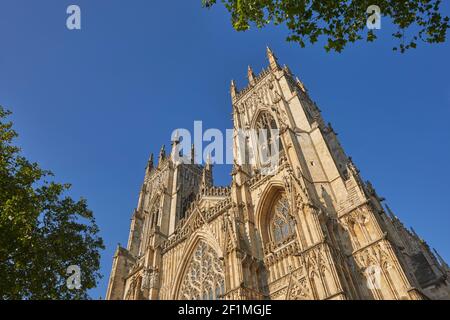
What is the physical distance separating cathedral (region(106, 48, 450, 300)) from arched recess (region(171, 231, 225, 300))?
66 mm

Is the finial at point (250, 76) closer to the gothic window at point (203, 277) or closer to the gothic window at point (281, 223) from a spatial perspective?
the gothic window at point (281, 223)

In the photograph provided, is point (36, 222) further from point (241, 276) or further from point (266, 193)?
point (266, 193)

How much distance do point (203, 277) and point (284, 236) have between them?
5.75 m

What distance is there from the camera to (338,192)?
650 inches

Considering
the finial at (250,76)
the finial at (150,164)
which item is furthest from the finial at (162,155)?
the finial at (250,76)

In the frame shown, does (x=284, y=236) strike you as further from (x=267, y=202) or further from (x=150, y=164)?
(x=150, y=164)

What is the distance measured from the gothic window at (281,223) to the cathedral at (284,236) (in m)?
0.06

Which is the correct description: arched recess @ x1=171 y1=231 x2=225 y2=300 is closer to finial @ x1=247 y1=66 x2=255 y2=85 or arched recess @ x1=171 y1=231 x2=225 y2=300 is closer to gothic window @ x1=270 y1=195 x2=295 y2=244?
gothic window @ x1=270 y1=195 x2=295 y2=244

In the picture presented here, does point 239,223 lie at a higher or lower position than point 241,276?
higher

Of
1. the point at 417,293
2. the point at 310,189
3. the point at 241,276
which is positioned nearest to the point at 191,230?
the point at 241,276

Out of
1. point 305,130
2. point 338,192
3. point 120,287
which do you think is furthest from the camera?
point 120,287

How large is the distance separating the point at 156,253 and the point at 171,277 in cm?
277

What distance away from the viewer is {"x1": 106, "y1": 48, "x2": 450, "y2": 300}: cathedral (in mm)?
12898
